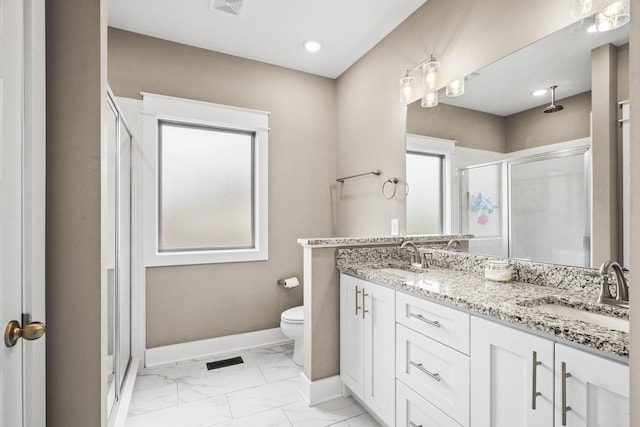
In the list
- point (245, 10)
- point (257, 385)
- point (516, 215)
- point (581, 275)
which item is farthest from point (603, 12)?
point (257, 385)

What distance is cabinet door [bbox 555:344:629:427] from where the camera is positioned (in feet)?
2.60

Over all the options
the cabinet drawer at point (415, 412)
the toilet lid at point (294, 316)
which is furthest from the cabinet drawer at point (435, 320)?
the toilet lid at point (294, 316)

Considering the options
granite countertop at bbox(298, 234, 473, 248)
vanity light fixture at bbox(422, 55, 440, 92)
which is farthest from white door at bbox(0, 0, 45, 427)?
vanity light fixture at bbox(422, 55, 440, 92)

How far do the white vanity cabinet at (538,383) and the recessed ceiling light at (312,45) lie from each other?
240 centimetres

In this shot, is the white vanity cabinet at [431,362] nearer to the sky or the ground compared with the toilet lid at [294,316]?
nearer to the sky

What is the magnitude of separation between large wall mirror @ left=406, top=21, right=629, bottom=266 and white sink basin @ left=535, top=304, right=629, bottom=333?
0.28m

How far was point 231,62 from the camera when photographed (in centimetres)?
283

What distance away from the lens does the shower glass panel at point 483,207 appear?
1.76 metres

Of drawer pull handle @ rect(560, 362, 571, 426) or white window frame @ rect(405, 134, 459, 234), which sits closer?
drawer pull handle @ rect(560, 362, 571, 426)

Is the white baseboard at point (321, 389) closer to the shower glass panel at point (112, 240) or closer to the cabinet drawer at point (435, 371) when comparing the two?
the cabinet drawer at point (435, 371)

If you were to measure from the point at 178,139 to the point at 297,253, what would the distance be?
4.88ft

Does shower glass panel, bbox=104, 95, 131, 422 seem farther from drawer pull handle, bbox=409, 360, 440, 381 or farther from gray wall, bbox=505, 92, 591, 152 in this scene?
gray wall, bbox=505, 92, 591, 152

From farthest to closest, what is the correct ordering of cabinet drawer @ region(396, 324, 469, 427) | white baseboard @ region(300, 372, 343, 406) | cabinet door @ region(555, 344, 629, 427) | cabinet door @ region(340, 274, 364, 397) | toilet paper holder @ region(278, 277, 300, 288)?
1. toilet paper holder @ region(278, 277, 300, 288)
2. white baseboard @ region(300, 372, 343, 406)
3. cabinet door @ region(340, 274, 364, 397)
4. cabinet drawer @ region(396, 324, 469, 427)
5. cabinet door @ region(555, 344, 629, 427)

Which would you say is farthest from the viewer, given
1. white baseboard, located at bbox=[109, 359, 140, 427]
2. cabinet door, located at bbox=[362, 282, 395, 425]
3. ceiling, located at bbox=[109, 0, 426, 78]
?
ceiling, located at bbox=[109, 0, 426, 78]
